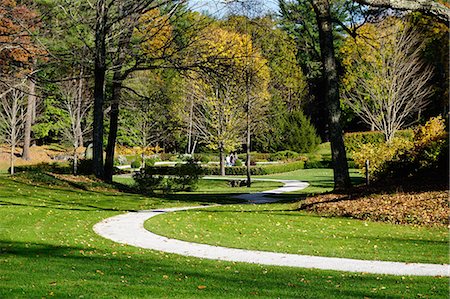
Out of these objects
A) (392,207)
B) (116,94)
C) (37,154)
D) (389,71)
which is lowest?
(392,207)

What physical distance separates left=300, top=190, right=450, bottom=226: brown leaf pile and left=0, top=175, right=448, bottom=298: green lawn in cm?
539

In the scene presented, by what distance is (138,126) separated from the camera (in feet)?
120

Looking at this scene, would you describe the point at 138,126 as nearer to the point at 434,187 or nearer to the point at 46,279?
the point at 434,187

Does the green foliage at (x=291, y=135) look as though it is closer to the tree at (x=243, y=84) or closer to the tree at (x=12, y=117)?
the tree at (x=243, y=84)

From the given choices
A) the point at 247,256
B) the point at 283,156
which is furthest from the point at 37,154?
the point at 247,256

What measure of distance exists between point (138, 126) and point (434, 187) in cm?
2531

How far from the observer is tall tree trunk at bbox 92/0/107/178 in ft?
58.6

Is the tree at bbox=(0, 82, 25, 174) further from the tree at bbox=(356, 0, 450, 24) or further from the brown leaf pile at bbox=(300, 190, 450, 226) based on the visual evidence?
the tree at bbox=(356, 0, 450, 24)

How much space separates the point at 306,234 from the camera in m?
10.6

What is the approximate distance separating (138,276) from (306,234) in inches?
192

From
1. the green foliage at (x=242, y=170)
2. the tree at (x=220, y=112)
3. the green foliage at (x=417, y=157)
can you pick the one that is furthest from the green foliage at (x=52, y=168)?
the green foliage at (x=417, y=157)

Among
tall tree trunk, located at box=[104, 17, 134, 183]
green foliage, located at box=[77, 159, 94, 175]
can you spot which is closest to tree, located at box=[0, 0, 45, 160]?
tall tree trunk, located at box=[104, 17, 134, 183]

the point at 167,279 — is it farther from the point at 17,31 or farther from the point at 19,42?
the point at 17,31

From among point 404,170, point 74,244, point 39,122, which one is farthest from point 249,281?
point 39,122
